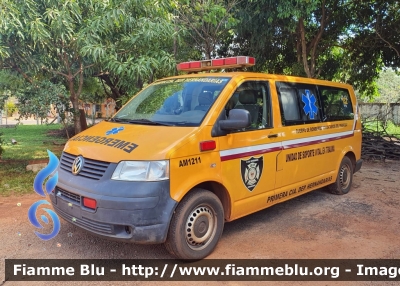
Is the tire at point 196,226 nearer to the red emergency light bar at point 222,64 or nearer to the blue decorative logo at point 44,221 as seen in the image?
the blue decorative logo at point 44,221

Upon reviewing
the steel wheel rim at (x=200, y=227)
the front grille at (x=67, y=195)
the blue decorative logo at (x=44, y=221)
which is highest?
the front grille at (x=67, y=195)

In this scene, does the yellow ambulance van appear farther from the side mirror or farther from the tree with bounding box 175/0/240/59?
the tree with bounding box 175/0/240/59

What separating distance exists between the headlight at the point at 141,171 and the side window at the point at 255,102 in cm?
123

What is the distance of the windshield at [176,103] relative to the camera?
378cm

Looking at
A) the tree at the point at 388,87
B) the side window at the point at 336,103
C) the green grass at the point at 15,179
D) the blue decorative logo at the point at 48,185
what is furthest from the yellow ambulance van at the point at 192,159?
the tree at the point at 388,87

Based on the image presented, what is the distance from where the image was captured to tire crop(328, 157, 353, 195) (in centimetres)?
604

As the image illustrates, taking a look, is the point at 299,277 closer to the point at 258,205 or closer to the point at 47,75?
the point at 258,205

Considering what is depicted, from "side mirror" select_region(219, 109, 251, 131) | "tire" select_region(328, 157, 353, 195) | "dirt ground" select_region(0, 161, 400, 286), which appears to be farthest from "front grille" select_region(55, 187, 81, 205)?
"tire" select_region(328, 157, 353, 195)

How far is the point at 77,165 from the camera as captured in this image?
3.51 metres

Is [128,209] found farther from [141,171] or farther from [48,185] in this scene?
[48,185]

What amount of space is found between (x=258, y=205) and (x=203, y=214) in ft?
2.99

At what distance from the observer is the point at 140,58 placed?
21.0 feet

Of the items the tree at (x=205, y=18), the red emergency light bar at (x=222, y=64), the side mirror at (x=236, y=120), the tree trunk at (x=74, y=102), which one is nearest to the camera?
the side mirror at (x=236, y=120)

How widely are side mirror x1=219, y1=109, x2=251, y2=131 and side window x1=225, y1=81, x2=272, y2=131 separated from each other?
340 mm
